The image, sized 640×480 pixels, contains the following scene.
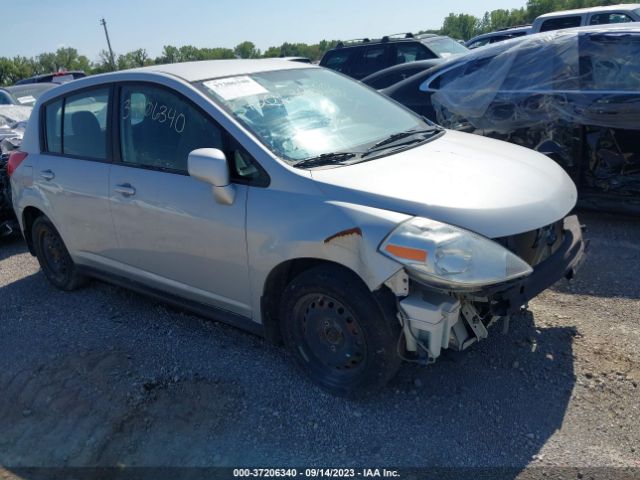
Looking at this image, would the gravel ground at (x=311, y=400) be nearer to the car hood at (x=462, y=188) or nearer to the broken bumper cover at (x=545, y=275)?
the broken bumper cover at (x=545, y=275)

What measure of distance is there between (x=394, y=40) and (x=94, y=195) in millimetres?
8254

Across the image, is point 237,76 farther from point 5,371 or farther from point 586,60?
point 586,60

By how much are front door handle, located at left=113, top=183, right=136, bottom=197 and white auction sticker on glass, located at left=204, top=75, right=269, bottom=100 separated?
839mm

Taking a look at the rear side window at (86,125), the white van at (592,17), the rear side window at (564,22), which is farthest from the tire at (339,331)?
the rear side window at (564,22)

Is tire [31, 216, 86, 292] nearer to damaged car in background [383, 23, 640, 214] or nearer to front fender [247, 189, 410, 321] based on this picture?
front fender [247, 189, 410, 321]

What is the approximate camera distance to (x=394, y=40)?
1086 cm

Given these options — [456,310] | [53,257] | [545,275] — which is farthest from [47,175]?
[545,275]

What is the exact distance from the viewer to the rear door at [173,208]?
328 centimetres

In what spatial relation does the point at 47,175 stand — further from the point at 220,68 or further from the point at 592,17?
the point at 592,17

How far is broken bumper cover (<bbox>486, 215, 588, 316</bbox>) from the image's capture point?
2.71 meters

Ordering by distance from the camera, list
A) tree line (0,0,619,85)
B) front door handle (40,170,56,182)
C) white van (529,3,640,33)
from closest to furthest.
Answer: front door handle (40,170,56,182) → white van (529,3,640,33) → tree line (0,0,619,85)

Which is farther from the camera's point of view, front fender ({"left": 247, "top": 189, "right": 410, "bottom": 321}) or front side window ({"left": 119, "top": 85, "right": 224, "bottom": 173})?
front side window ({"left": 119, "top": 85, "right": 224, "bottom": 173})

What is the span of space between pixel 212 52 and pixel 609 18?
54581 millimetres

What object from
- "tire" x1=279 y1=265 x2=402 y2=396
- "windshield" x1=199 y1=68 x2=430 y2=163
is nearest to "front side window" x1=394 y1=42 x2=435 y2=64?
"windshield" x1=199 y1=68 x2=430 y2=163
